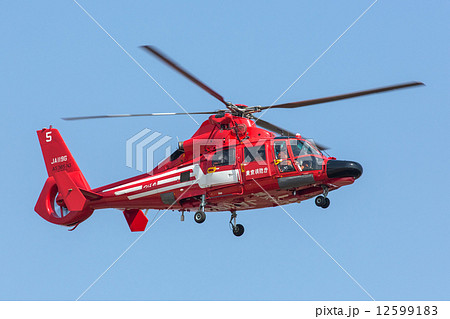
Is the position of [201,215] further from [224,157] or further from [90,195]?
[90,195]

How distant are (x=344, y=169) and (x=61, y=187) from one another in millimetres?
10831

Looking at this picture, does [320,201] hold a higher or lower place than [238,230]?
higher

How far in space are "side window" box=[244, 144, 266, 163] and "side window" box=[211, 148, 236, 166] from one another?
0.45 meters

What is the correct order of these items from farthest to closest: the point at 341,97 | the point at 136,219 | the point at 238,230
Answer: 1. the point at 136,219
2. the point at 238,230
3. the point at 341,97

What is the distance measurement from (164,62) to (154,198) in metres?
6.43

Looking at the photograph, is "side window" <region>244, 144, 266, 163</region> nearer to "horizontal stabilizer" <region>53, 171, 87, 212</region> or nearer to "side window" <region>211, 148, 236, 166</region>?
"side window" <region>211, 148, 236, 166</region>

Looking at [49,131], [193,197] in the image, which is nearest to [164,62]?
[193,197]

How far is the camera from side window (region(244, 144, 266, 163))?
22.1 m

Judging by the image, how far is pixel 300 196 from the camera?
22.2 m

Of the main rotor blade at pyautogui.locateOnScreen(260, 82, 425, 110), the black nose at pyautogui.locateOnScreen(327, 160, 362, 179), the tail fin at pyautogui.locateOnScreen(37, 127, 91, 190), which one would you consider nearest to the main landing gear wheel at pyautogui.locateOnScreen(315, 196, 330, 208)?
the black nose at pyautogui.locateOnScreen(327, 160, 362, 179)

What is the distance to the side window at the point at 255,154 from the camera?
72.5ft

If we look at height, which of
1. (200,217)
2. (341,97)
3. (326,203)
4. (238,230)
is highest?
(341,97)

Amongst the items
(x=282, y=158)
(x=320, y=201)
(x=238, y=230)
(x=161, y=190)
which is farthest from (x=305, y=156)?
(x=161, y=190)

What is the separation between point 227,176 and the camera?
73.6 feet
